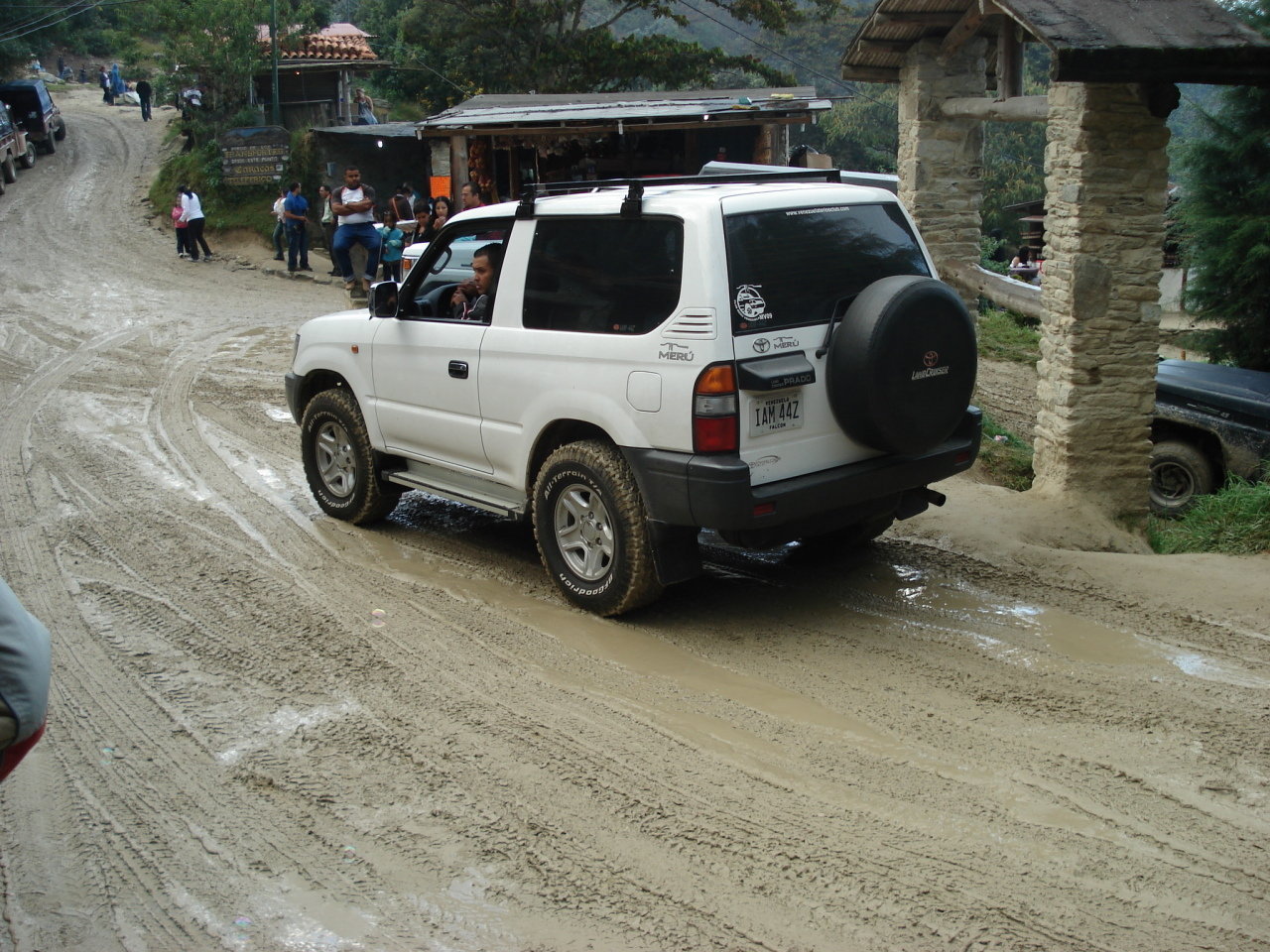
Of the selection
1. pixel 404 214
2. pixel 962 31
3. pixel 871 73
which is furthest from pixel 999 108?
pixel 404 214

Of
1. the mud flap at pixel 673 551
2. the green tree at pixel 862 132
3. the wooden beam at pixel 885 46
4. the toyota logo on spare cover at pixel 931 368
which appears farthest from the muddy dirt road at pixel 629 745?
the green tree at pixel 862 132

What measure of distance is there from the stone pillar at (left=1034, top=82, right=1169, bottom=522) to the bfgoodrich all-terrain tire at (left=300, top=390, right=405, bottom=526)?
4.65 metres

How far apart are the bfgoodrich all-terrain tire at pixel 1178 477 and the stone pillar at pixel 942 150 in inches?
122

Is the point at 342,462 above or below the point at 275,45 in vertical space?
below

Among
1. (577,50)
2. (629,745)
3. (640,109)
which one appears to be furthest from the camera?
(577,50)

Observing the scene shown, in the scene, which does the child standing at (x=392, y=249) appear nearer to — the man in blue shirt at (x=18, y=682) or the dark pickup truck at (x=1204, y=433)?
the dark pickup truck at (x=1204, y=433)

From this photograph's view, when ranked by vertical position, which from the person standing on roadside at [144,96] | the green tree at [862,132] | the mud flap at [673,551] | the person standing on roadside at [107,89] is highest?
the person standing on roadside at [107,89]

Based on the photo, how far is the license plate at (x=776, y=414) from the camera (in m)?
5.28

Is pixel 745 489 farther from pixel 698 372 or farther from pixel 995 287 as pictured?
pixel 995 287

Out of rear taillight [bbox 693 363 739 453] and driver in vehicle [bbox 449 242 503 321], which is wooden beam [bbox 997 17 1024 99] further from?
rear taillight [bbox 693 363 739 453]

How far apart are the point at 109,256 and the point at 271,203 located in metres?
4.16

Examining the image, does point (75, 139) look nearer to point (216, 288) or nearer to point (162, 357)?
point (216, 288)

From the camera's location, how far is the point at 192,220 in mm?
22672

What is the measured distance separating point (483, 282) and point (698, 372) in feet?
5.94
